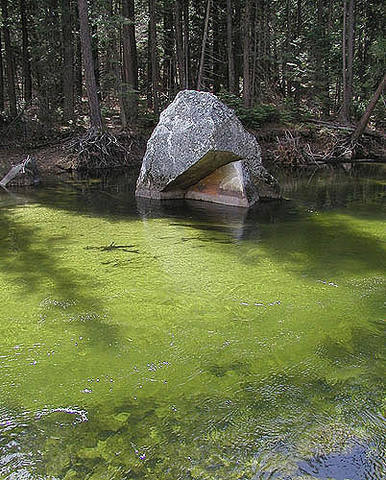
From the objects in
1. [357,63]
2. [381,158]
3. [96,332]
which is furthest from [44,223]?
[357,63]

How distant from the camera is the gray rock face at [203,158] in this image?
25.1 ft

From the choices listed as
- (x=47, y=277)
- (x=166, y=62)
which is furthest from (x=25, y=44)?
(x=47, y=277)

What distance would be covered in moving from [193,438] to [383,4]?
1998 centimetres

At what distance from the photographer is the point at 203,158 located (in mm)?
7555

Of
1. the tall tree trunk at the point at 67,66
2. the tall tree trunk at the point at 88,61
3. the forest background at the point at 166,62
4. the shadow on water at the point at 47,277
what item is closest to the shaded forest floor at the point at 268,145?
the forest background at the point at 166,62

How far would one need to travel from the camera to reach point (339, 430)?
7.13ft

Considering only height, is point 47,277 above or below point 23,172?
below

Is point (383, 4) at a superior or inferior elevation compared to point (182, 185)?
superior

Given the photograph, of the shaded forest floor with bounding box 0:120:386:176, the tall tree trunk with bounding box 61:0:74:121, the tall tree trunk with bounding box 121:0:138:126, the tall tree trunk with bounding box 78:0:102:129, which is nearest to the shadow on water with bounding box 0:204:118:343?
the shaded forest floor with bounding box 0:120:386:176

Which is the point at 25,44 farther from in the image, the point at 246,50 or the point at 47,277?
the point at 47,277

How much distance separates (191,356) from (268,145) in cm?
1352

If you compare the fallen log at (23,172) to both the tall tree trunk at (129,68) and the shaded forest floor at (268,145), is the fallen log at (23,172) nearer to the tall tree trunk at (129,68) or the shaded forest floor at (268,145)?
the shaded forest floor at (268,145)

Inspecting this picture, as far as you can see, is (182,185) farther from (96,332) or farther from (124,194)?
(96,332)

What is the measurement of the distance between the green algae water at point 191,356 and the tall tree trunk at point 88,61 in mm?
7116
